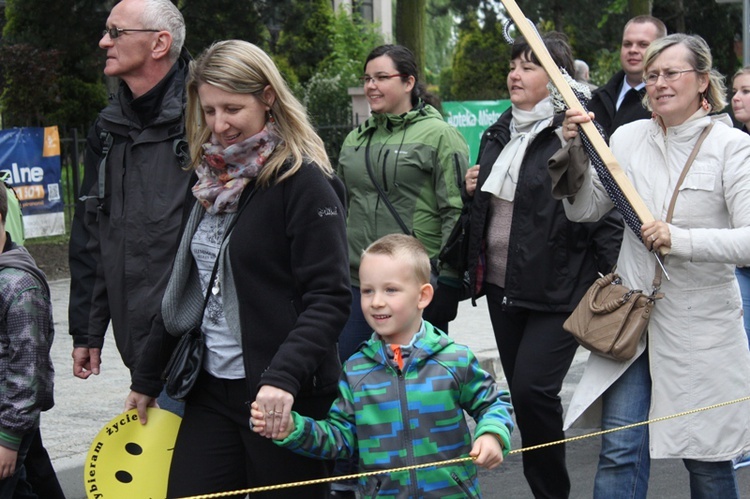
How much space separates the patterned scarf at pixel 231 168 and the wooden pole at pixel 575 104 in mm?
957

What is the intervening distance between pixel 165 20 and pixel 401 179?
6.01 ft

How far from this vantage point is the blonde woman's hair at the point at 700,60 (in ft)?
13.1

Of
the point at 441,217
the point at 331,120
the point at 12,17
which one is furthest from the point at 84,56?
the point at 441,217

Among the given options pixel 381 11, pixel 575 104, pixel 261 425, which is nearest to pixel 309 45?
pixel 381 11

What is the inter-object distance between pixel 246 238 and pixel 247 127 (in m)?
0.32

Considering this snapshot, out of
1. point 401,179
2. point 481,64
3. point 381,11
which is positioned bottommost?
point 481,64

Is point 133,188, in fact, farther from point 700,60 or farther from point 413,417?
point 700,60

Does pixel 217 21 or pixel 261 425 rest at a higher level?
pixel 217 21

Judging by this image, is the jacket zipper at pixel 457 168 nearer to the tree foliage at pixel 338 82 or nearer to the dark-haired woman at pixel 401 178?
the dark-haired woman at pixel 401 178

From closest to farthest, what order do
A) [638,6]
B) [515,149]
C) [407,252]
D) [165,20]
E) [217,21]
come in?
[407,252] < [165,20] < [515,149] < [217,21] < [638,6]

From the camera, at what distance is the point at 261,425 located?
9.86 feet

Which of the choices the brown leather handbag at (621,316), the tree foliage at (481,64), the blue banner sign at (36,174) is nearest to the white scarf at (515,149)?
the brown leather handbag at (621,316)

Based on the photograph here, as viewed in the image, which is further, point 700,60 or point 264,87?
point 700,60

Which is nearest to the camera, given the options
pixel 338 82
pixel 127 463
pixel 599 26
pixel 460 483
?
pixel 460 483
